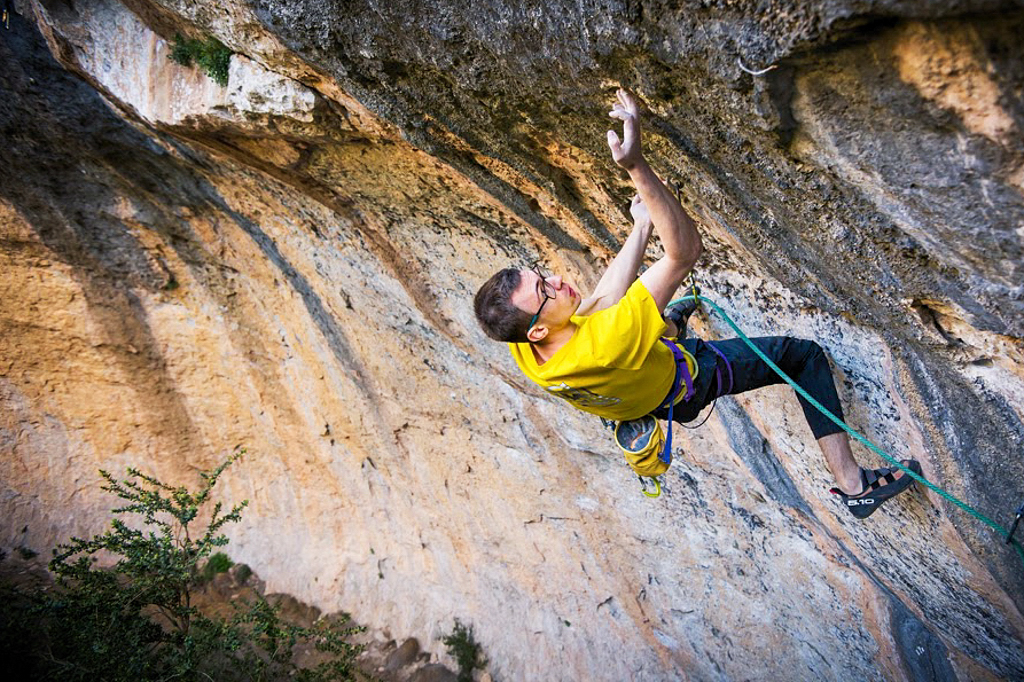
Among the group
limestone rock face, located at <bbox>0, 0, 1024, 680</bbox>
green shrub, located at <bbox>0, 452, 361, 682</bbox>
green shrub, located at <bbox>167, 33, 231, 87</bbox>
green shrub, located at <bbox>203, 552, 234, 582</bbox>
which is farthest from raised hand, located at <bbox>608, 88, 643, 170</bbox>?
green shrub, located at <bbox>203, 552, 234, 582</bbox>

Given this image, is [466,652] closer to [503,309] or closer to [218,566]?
[218,566]

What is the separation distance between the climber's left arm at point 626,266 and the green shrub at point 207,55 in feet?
6.85

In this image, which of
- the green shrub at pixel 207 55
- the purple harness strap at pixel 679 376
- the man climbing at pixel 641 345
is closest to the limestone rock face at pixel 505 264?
the green shrub at pixel 207 55

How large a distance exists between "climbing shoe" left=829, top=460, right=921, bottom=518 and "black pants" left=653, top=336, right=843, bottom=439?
26cm

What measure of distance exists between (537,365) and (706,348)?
798mm

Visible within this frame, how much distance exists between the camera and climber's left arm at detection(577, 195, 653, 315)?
2.72 m

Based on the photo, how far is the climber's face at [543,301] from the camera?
259 centimetres

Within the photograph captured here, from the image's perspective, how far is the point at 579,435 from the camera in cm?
500

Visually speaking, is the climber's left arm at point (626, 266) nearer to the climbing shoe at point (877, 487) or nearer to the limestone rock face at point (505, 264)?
the limestone rock face at point (505, 264)

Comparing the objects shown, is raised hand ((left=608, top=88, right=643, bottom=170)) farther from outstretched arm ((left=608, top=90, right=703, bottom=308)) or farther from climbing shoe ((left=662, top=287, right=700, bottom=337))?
climbing shoe ((left=662, top=287, right=700, bottom=337))

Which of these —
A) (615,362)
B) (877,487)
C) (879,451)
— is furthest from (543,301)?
(877,487)

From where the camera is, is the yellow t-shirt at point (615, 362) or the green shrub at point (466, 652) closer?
the yellow t-shirt at point (615, 362)

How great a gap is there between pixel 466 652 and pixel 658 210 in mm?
5439

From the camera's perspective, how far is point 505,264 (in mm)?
4242
